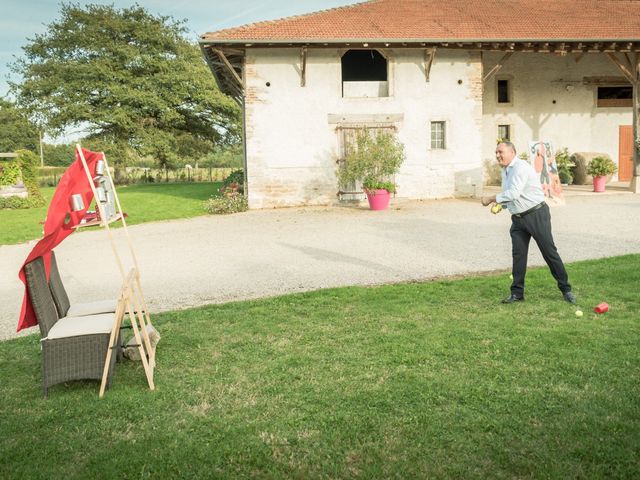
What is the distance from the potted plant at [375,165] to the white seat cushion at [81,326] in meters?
11.4

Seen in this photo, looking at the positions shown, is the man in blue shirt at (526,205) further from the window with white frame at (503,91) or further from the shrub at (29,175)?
the shrub at (29,175)

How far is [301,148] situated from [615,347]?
13.2 m

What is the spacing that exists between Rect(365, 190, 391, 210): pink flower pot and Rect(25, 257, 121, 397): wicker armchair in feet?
38.6

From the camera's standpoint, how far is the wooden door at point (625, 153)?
21.6 m

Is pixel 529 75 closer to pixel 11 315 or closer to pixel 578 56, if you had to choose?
pixel 578 56

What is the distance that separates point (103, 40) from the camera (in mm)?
34781

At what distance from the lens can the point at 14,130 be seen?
3984cm

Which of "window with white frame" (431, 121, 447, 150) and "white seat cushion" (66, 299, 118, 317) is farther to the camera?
"window with white frame" (431, 121, 447, 150)

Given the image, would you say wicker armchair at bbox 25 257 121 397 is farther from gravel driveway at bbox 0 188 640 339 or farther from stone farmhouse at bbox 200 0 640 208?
stone farmhouse at bbox 200 0 640 208

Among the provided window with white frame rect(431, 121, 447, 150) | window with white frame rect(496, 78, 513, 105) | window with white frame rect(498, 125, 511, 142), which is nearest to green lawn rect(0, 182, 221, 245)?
window with white frame rect(431, 121, 447, 150)

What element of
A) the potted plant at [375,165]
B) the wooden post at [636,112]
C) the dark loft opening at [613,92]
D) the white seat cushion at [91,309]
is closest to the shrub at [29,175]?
the potted plant at [375,165]

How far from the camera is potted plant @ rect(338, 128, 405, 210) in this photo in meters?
15.5

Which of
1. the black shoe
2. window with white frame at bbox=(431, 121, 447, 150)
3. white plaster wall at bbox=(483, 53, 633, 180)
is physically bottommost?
the black shoe

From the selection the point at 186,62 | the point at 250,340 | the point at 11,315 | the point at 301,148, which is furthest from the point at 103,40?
the point at 250,340
